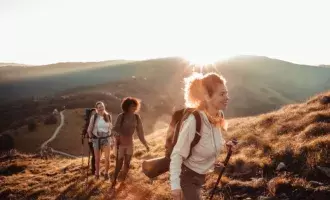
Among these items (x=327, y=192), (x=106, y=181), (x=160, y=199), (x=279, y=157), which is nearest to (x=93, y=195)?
(x=106, y=181)

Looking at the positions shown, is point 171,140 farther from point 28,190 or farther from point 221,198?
point 28,190

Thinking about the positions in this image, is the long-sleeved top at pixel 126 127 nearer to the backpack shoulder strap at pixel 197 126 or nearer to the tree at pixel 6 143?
the backpack shoulder strap at pixel 197 126

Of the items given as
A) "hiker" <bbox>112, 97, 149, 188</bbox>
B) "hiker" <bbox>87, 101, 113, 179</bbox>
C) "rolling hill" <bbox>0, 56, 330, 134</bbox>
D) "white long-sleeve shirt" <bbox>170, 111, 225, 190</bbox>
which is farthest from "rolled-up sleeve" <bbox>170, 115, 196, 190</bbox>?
"rolling hill" <bbox>0, 56, 330, 134</bbox>

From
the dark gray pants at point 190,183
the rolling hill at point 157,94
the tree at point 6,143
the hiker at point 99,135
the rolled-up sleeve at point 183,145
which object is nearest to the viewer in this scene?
the rolled-up sleeve at point 183,145

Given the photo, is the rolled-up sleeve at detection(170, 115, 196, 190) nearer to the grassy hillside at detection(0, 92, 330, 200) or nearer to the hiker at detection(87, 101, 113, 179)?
the grassy hillside at detection(0, 92, 330, 200)

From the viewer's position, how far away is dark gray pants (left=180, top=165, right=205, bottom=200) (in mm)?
4539

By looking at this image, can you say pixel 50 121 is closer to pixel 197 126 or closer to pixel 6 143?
pixel 6 143

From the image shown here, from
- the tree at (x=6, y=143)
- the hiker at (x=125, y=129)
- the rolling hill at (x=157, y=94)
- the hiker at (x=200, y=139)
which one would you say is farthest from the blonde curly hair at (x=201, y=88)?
the rolling hill at (x=157, y=94)

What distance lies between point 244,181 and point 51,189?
7.07m

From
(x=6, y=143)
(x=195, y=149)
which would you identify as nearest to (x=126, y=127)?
(x=195, y=149)

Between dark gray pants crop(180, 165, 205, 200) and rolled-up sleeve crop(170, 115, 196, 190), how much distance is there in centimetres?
35

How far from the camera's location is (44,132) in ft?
147

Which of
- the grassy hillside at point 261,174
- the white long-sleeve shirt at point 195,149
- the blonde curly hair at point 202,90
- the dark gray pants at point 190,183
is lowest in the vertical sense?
the grassy hillside at point 261,174

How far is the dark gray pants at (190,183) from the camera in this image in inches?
179
